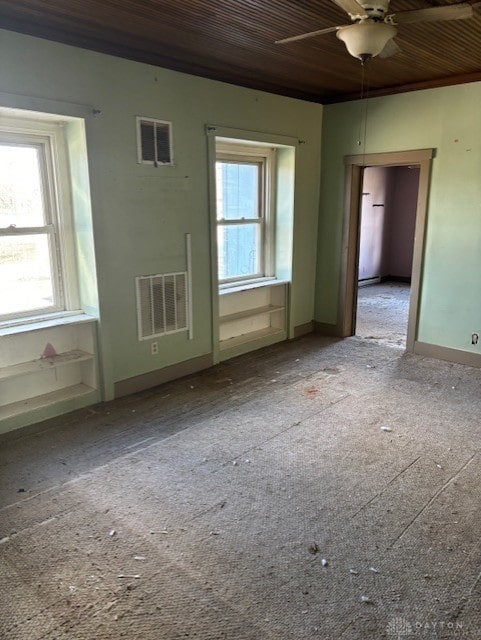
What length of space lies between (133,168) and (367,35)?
6.66 feet

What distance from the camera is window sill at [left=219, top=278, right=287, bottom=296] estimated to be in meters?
4.79

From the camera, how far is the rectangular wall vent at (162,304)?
3951mm

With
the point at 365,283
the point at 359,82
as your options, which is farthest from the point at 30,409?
the point at 365,283

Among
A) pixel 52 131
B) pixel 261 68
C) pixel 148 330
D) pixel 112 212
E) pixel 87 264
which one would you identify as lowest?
pixel 148 330

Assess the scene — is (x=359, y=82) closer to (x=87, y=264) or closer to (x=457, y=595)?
(x=87, y=264)

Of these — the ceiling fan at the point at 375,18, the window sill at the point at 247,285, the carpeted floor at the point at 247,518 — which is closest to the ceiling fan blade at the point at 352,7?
the ceiling fan at the point at 375,18

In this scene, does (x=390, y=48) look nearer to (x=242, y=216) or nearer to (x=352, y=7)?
(x=352, y=7)

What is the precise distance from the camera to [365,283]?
876 centimetres

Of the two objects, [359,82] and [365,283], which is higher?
[359,82]

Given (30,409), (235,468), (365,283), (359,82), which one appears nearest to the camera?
(235,468)

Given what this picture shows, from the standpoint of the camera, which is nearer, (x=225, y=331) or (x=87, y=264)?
(x=87, y=264)

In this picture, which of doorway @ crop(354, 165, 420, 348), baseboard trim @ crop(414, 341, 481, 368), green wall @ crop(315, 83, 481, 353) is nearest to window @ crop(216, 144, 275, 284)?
green wall @ crop(315, 83, 481, 353)

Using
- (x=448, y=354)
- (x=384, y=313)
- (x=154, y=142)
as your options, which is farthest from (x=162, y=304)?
(x=384, y=313)

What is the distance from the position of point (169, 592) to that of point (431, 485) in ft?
5.13
